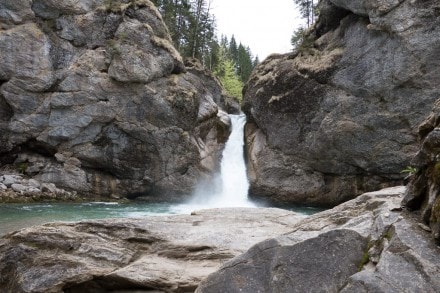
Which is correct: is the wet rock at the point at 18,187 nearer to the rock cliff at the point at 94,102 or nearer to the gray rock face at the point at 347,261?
the rock cliff at the point at 94,102

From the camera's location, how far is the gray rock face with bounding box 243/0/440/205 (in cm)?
2175

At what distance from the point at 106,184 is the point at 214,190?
8.32 meters

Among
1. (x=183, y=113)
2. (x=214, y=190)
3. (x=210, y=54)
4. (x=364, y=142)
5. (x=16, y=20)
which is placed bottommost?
(x=214, y=190)

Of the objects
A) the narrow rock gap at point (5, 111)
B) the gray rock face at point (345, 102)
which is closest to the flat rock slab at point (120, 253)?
the gray rock face at point (345, 102)

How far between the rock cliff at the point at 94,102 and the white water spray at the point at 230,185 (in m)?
1.43

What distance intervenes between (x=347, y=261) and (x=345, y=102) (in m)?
20.9

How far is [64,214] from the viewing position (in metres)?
20.3

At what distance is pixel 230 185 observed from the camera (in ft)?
101

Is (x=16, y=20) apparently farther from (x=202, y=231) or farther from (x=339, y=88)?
(x=202, y=231)

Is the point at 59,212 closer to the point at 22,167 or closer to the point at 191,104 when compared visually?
the point at 22,167

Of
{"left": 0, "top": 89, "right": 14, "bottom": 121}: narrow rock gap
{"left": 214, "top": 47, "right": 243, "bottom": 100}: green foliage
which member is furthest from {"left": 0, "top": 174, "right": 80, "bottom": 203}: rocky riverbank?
{"left": 214, "top": 47, "right": 243, "bottom": 100}: green foliage

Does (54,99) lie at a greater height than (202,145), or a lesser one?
greater

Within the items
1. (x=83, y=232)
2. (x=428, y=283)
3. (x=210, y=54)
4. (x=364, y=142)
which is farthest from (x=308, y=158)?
(x=210, y=54)

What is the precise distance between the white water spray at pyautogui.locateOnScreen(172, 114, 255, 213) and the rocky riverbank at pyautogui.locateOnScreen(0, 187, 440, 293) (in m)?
19.2
